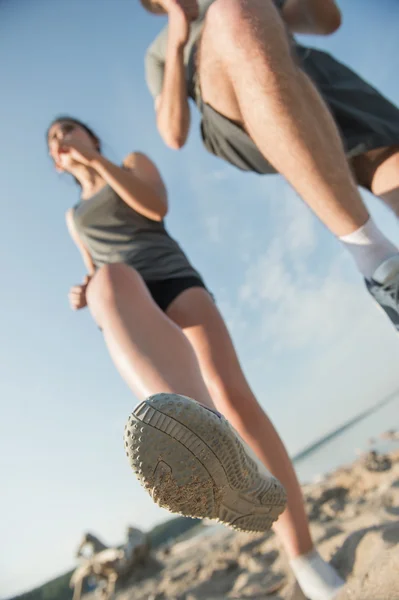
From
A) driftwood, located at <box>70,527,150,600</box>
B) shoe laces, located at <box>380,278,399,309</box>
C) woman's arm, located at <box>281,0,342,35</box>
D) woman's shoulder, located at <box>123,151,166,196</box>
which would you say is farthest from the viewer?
driftwood, located at <box>70,527,150,600</box>

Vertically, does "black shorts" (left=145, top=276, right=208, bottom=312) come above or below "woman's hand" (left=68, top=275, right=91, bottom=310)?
below

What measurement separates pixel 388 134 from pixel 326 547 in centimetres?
159

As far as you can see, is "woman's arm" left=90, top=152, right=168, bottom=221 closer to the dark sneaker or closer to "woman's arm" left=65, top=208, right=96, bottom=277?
"woman's arm" left=65, top=208, right=96, bottom=277

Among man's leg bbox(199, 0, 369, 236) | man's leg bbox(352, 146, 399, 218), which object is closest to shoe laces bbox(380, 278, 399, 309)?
man's leg bbox(199, 0, 369, 236)

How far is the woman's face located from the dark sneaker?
3.71 ft

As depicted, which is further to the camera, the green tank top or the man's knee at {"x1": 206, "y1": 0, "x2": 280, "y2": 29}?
the green tank top

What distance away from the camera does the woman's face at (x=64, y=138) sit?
4.93ft

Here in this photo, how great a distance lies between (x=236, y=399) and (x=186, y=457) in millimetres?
547

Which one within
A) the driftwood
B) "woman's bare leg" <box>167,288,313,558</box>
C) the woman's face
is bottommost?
the driftwood

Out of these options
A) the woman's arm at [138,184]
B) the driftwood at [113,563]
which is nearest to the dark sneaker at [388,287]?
the woman's arm at [138,184]

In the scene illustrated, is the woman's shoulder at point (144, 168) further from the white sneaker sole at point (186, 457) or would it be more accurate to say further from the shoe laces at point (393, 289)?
the white sneaker sole at point (186, 457)

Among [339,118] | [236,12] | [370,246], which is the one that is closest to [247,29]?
[236,12]

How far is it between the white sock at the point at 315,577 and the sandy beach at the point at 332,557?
0.05m

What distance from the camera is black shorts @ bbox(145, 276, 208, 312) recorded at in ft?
4.16
